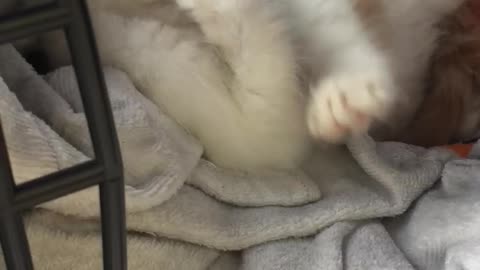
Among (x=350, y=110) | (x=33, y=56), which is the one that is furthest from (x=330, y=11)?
(x=33, y=56)

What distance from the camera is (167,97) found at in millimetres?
954

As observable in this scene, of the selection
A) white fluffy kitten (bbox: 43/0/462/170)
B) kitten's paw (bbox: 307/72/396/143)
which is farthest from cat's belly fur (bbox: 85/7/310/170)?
kitten's paw (bbox: 307/72/396/143)

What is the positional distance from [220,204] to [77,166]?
0.44 m

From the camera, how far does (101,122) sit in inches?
19.4

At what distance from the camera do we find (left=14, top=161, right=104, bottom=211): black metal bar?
482 mm

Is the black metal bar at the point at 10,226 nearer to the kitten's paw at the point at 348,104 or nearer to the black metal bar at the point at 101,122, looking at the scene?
the black metal bar at the point at 101,122

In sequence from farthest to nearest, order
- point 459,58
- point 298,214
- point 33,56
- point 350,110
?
point 459,58
point 33,56
point 298,214
point 350,110

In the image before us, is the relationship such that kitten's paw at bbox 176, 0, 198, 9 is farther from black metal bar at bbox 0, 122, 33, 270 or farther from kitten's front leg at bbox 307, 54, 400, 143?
black metal bar at bbox 0, 122, 33, 270

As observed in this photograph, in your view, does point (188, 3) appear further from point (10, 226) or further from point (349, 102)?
point (10, 226)

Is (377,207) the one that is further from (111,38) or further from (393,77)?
(111,38)

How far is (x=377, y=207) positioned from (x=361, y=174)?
0.09 m

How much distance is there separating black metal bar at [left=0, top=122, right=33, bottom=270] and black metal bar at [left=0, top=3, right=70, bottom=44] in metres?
0.07

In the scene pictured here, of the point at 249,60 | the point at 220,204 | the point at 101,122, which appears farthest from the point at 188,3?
the point at 101,122

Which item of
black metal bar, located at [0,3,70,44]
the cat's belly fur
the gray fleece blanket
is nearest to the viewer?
black metal bar, located at [0,3,70,44]
